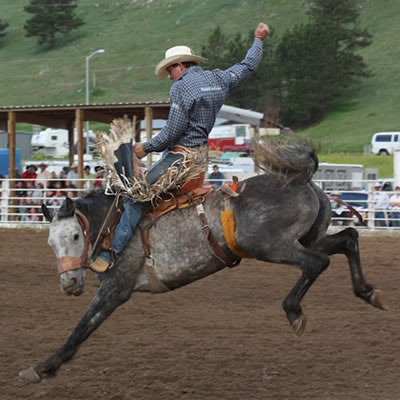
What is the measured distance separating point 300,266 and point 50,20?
89085mm

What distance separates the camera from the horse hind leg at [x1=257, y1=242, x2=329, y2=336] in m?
5.38

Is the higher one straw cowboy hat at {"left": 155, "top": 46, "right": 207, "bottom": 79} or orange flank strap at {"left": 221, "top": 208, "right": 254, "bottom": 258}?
straw cowboy hat at {"left": 155, "top": 46, "right": 207, "bottom": 79}

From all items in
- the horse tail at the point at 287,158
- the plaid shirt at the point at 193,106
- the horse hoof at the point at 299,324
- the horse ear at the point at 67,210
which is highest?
the plaid shirt at the point at 193,106

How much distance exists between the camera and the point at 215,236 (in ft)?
18.3

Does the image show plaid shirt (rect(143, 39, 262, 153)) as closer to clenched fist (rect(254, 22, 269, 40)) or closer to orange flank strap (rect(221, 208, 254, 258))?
clenched fist (rect(254, 22, 269, 40))

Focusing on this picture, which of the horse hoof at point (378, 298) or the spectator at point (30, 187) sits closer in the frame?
the horse hoof at point (378, 298)

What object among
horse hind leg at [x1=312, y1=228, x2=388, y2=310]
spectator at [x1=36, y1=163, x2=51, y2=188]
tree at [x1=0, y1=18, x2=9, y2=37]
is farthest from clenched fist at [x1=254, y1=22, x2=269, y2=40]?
tree at [x1=0, y1=18, x2=9, y2=37]

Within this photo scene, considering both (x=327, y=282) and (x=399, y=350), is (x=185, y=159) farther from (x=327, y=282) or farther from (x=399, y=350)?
(x=327, y=282)

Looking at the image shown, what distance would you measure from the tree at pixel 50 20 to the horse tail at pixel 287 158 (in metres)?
87.7

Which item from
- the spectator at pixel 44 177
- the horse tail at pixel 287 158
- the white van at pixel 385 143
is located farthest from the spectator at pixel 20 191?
the white van at pixel 385 143

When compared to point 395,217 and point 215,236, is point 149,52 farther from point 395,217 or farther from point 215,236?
point 215,236

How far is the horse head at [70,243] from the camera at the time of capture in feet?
18.4

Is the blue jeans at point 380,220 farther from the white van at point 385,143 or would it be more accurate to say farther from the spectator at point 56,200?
the white van at point 385,143

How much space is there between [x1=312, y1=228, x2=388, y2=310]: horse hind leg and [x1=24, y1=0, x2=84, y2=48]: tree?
8790 centimetres
